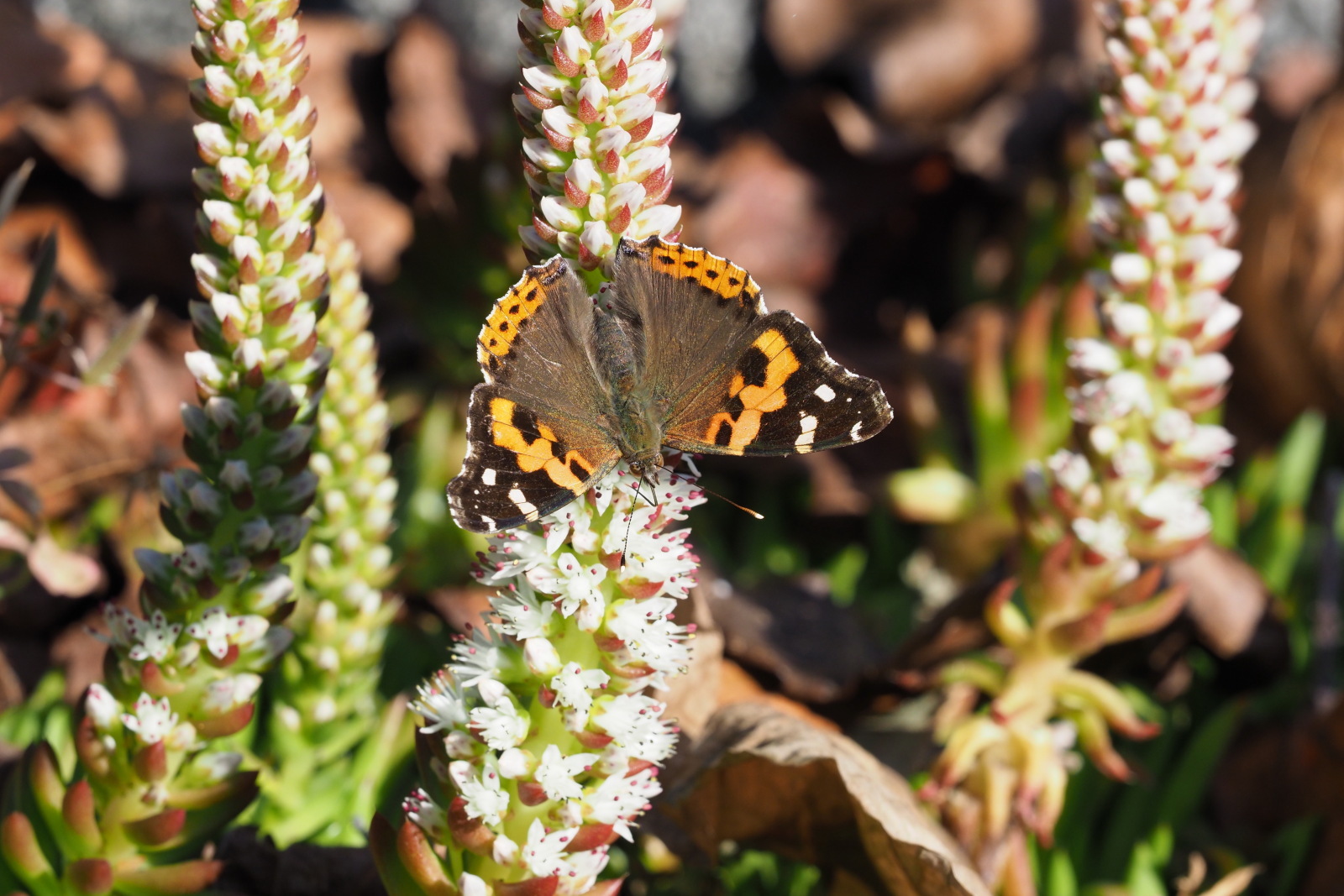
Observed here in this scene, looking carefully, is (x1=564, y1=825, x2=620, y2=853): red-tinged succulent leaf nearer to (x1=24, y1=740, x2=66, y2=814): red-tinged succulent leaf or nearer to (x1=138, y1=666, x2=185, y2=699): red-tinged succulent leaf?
(x1=138, y1=666, x2=185, y2=699): red-tinged succulent leaf

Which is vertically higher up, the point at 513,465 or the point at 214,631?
the point at 513,465

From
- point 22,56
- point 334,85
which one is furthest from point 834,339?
point 22,56

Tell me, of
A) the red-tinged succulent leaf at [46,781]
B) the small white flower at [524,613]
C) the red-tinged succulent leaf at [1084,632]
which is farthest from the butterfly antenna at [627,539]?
the red-tinged succulent leaf at [1084,632]

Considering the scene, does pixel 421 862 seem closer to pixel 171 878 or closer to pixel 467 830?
pixel 467 830

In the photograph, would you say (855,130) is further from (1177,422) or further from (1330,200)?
(1177,422)

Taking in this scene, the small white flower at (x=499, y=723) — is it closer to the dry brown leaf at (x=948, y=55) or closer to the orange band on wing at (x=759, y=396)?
the orange band on wing at (x=759, y=396)

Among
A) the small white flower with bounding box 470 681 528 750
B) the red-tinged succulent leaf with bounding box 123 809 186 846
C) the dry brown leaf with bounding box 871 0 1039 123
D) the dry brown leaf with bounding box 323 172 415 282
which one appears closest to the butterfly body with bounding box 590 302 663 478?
the small white flower with bounding box 470 681 528 750
